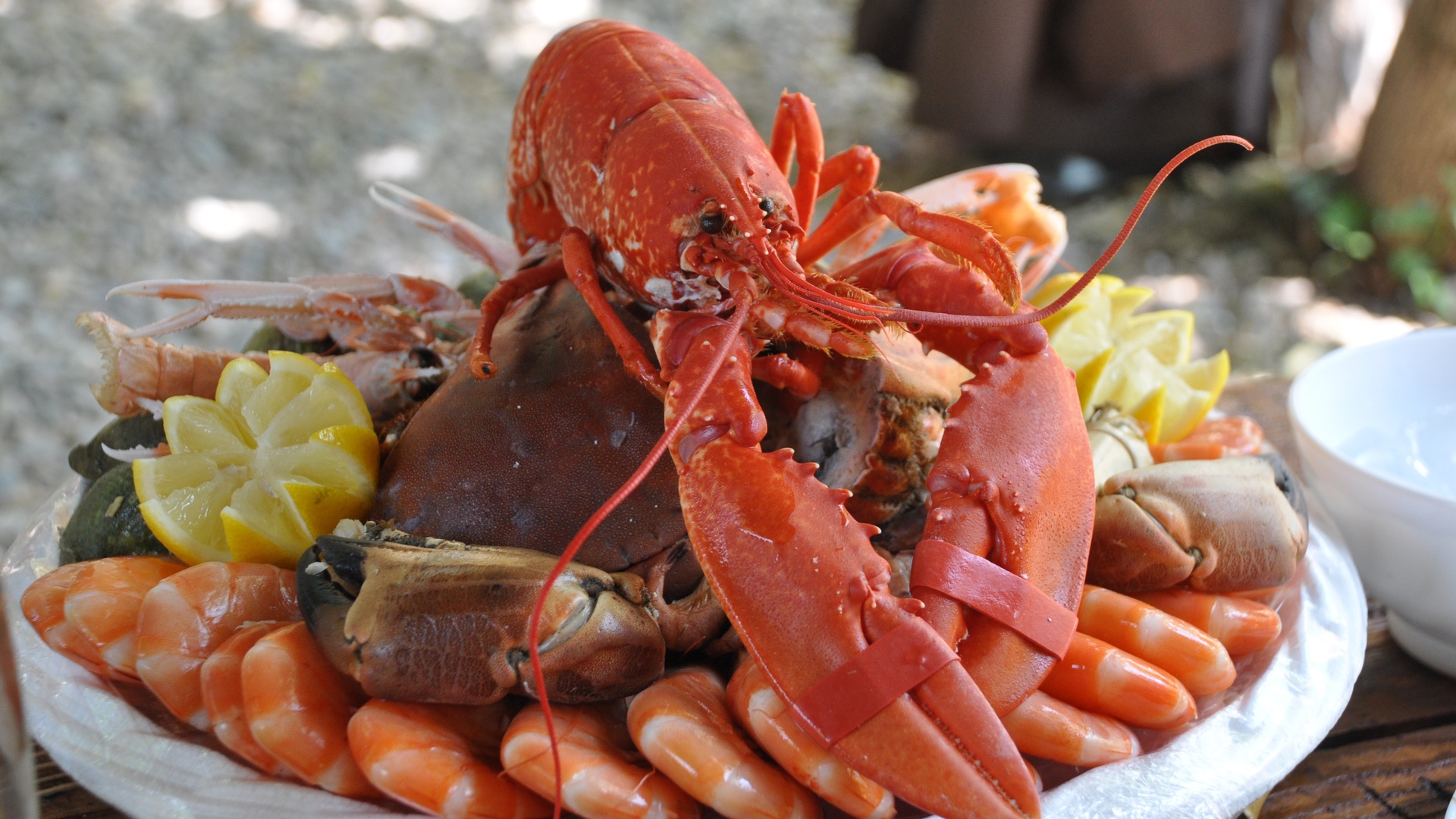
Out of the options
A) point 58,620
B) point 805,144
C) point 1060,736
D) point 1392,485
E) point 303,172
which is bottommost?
point 303,172

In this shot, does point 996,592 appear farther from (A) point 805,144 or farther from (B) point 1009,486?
(A) point 805,144

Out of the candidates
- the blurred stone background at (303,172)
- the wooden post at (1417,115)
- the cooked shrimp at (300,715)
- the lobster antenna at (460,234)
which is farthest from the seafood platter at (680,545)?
the wooden post at (1417,115)

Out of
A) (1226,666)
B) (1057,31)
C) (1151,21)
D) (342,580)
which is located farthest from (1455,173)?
(342,580)

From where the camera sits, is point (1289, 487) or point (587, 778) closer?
point (587, 778)

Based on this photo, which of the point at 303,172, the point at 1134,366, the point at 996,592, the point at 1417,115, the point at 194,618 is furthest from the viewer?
the point at 303,172

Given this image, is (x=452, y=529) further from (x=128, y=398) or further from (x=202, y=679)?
(x=128, y=398)

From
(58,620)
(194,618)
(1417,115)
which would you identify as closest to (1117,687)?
(194,618)

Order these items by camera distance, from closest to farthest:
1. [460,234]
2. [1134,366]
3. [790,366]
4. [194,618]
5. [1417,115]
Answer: [194,618] < [790,366] < [1134,366] < [460,234] < [1417,115]
